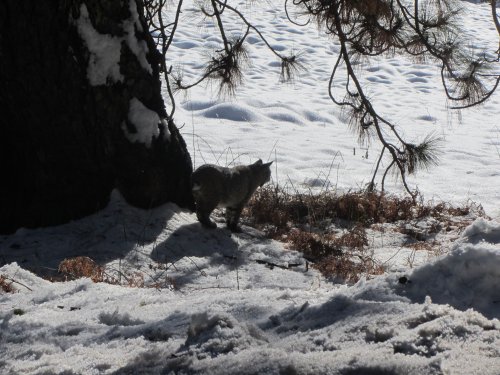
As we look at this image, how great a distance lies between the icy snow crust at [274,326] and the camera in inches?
74.3

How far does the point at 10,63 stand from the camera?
4520mm

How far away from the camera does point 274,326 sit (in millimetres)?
2299

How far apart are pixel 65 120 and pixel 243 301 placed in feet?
8.04

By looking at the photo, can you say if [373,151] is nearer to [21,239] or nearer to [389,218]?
[389,218]

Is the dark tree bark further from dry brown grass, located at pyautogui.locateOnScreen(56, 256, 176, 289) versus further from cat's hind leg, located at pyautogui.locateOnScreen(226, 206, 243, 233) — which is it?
dry brown grass, located at pyautogui.locateOnScreen(56, 256, 176, 289)

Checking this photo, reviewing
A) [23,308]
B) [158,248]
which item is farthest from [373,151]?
[23,308]

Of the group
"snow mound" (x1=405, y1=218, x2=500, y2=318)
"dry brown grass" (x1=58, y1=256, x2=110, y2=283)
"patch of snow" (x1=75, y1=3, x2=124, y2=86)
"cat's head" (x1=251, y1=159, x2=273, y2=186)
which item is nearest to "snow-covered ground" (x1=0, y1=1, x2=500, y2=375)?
"snow mound" (x1=405, y1=218, x2=500, y2=318)

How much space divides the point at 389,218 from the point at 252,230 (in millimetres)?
1318

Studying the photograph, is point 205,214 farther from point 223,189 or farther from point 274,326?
point 274,326

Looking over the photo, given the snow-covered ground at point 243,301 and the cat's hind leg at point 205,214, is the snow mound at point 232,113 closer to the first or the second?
the snow-covered ground at point 243,301

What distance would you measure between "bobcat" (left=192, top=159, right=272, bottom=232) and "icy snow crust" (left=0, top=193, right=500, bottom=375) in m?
1.64

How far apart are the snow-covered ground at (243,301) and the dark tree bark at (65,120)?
0.16 meters

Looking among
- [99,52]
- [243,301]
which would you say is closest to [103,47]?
[99,52]

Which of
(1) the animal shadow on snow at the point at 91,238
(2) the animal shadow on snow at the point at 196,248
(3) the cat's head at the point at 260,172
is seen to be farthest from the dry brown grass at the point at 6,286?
(3) the cat's head at the point at 260,172
